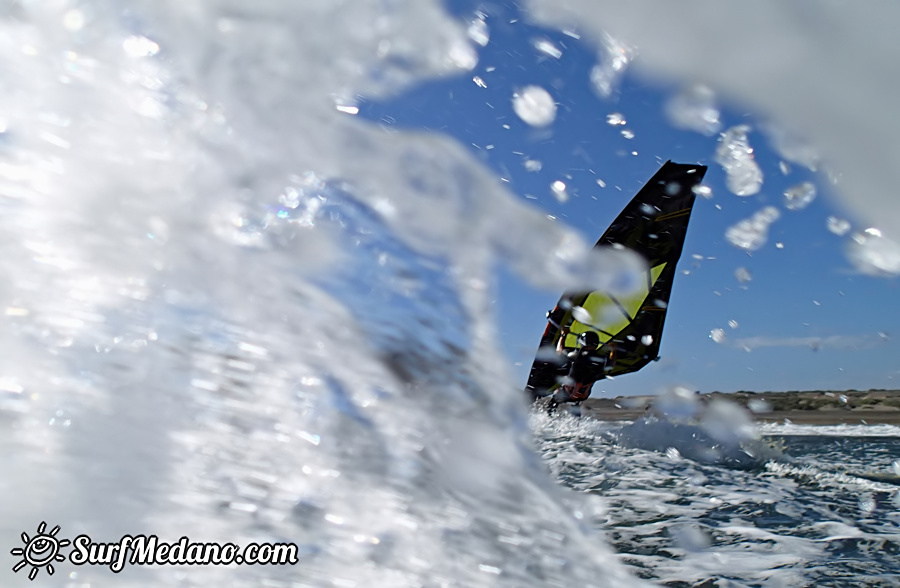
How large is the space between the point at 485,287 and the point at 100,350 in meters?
2.08

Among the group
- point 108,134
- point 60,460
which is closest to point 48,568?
point 60,460

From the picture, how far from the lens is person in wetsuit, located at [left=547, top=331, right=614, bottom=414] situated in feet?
34.2

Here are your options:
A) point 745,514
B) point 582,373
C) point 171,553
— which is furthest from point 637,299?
point 171,553

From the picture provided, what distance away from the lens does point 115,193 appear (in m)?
2.76

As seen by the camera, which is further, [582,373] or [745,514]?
[582,373]

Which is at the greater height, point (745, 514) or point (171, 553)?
point (745, 514)

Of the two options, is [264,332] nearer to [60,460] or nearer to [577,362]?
[60,460]

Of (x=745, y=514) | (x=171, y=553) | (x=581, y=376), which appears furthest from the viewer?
(x=581, y=376)

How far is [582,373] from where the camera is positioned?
10711 mm

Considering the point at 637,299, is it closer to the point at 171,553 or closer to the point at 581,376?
the point at 581,376

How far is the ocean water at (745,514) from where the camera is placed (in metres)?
2.43

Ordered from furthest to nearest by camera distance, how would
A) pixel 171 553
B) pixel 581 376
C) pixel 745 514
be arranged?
pixel 581 376 → pixel 745 514 → pixel 171 553

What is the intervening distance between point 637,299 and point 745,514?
7578 mm

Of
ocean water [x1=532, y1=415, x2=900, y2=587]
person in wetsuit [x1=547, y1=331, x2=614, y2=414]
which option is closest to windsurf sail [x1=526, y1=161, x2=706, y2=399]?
person in wetsuit [x1=547, y1=331, x2=614, y2=414]
